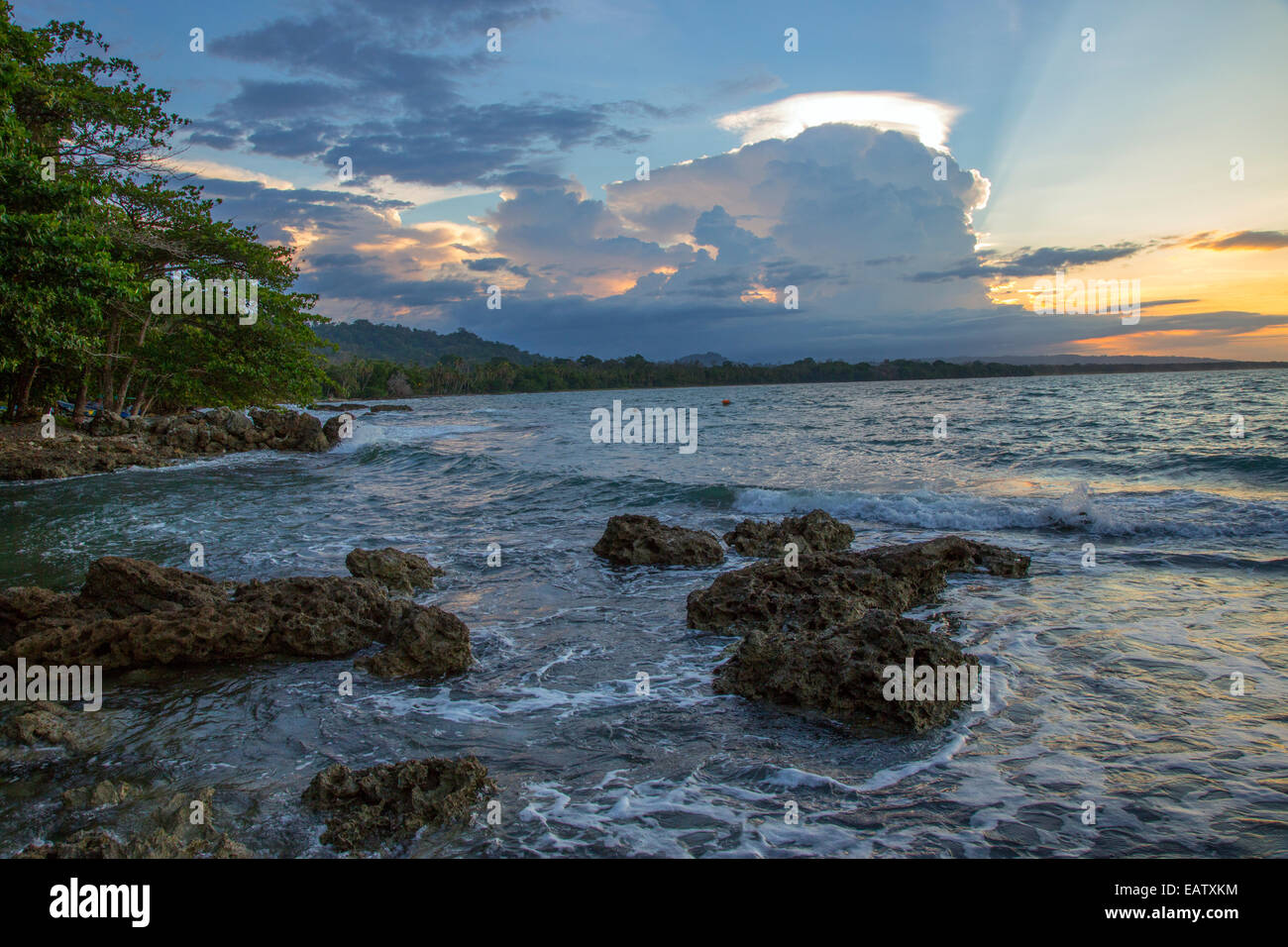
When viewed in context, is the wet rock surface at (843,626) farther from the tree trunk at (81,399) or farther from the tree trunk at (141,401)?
the tree trunk at (141,401)

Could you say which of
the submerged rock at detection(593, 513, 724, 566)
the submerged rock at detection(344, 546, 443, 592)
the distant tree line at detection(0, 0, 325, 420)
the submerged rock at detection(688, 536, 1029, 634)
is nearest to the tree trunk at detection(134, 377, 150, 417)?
the distant tree line at detection(0, 0, 325, 420)

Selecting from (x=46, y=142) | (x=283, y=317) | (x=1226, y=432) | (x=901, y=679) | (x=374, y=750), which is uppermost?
(x=46, y=142)

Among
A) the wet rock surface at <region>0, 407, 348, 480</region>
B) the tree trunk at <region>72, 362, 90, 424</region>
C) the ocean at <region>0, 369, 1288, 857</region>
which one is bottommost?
the ocean at <region>0, 369, 1288, 857</region>

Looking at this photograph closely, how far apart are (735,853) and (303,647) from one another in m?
4.87

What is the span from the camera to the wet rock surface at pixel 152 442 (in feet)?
62.3

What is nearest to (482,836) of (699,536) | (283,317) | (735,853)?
(735,853)

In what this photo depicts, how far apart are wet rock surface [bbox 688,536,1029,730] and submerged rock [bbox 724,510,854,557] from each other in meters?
1.64

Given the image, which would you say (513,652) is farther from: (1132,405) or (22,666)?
(1132,405)

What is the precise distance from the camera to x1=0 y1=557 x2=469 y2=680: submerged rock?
20.2ft

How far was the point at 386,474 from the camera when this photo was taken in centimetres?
2252

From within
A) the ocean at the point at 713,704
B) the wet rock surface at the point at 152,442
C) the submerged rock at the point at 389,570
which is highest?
the wet rock surface at the point at 152,442

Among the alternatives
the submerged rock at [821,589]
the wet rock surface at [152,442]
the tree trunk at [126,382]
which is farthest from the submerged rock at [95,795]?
the tree trunk at [126,382]

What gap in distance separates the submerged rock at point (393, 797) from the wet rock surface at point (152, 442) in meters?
20.6

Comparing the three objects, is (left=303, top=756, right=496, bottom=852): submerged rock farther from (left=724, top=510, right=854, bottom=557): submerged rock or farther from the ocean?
(left=724, top=510, right=854, bottom=557): submerged rock
